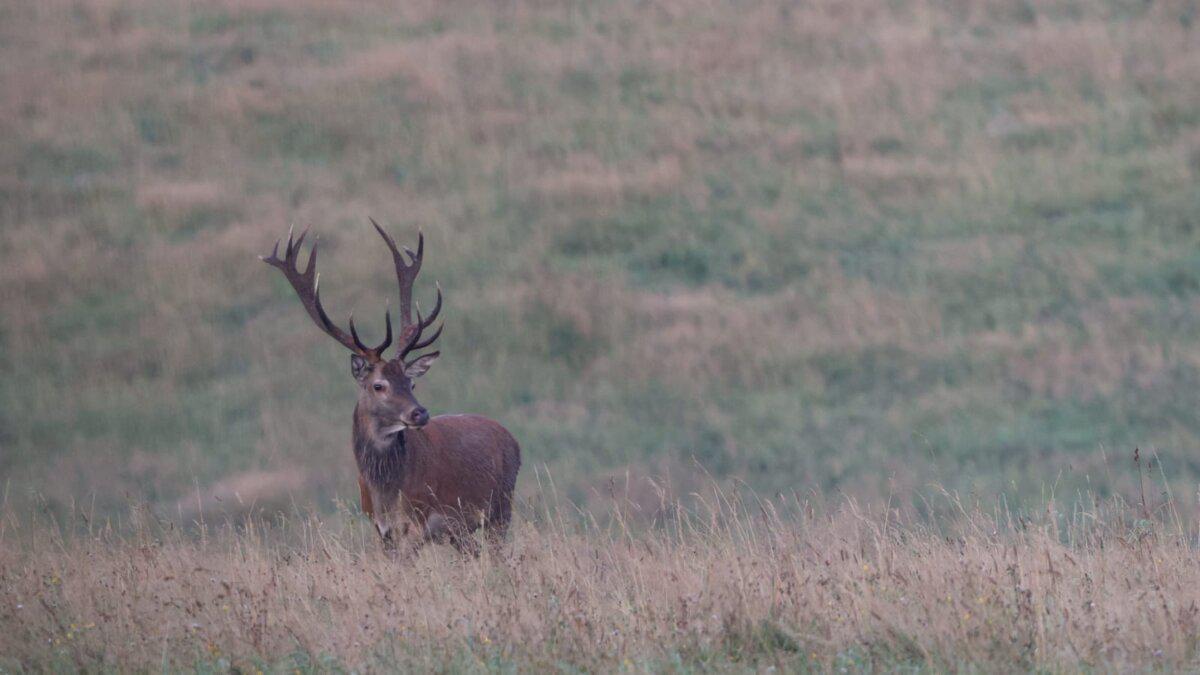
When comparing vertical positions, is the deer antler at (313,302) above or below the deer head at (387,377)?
above

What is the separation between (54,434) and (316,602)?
12239 mm

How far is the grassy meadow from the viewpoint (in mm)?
6234

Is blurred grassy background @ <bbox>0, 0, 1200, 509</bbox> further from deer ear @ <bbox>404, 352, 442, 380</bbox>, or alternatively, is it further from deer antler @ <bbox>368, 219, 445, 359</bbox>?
deer ear @ <bbox>404, 352, 442, 380</bbox>

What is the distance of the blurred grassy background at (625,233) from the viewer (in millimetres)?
17938

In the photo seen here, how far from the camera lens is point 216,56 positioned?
28.8 metres

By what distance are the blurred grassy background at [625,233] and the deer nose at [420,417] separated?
7.17m

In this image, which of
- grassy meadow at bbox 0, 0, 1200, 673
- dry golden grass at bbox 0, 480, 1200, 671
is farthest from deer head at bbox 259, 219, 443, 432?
dry golden grass at bbox 0, 480, 1200, 671

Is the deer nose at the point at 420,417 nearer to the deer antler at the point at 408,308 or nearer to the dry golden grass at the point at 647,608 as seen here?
the deer antler at the point at 408,308

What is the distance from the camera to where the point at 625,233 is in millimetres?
23141

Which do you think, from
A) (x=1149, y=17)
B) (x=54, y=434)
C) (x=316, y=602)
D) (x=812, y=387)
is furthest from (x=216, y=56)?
(x=316, y=602)

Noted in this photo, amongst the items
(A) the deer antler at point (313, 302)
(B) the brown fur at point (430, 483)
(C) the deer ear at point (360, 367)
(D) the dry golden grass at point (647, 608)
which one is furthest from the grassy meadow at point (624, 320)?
(A) the deer antler at point (313, 302)

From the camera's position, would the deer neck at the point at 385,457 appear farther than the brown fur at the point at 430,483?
Yes

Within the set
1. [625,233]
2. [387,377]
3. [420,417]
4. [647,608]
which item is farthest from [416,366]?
[625,233]

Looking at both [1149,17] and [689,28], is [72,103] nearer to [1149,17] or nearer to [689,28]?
[689,28]
